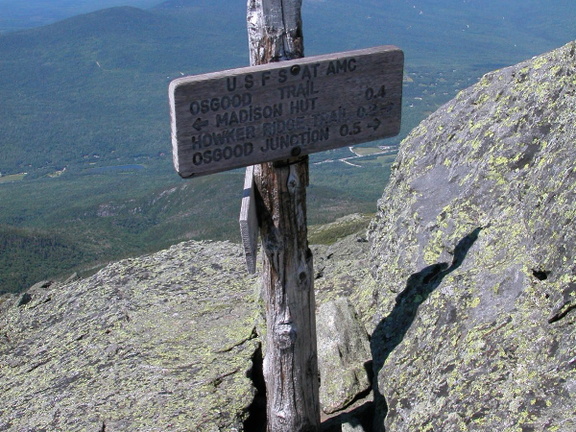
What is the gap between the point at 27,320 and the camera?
1432cm

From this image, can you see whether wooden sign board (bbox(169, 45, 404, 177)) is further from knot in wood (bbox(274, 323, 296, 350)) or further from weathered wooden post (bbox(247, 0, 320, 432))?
knot in wood (bbox(274, 323, 296, 350))

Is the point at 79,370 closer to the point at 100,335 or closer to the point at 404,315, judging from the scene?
the point at 100,335

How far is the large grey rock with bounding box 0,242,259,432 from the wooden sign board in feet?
12.5

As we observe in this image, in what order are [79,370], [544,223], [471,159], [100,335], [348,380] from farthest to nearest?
1. [100,335]
2. [79,370]
3. [471,159]
4. [348,380]
5. [544,223]

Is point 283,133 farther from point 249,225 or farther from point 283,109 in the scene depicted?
point 249,225

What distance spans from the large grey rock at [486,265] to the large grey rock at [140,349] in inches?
97.6

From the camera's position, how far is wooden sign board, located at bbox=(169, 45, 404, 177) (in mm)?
6508

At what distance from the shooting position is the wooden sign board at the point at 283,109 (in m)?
6.51

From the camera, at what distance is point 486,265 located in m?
8.21

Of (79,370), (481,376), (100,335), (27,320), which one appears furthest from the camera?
(27,320)

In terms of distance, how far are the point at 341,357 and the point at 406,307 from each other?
3.94 feet

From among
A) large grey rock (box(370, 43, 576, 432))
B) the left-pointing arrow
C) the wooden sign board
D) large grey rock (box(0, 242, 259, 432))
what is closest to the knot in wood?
large grey rock (box(370, 43, 576, 432))

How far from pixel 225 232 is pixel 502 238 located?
322 feet

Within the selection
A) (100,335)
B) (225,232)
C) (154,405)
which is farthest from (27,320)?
(225,232)
